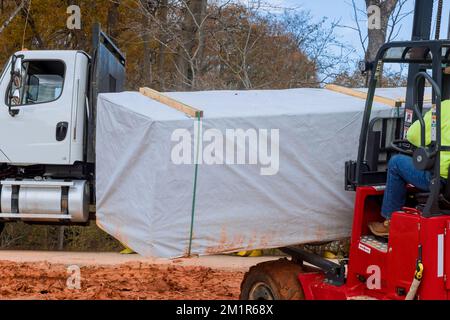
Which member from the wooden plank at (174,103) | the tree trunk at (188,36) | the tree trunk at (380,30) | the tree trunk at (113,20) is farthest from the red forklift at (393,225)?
the tree trunk at (113,20)

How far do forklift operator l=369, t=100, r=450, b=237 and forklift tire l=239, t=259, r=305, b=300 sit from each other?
34.4 inches

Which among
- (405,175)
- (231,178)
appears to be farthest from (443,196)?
(231,178)

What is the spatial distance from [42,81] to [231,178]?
12.6ft

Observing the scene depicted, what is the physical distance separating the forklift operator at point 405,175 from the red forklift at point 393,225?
7 cm

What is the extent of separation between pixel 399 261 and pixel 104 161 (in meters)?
2.82

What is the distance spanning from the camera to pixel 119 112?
19.3 feet

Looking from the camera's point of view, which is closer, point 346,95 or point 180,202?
point 180,202

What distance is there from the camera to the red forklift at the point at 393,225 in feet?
15.1

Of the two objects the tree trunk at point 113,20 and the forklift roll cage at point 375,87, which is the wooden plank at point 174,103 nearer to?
the forklift roll cage at point 375,87

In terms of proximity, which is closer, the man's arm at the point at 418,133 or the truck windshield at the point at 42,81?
the man's arm at the point at 418,133

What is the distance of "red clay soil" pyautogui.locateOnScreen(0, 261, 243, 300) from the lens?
8.16 metres

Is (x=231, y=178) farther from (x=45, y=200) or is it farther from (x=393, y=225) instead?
(x=45, y=200)

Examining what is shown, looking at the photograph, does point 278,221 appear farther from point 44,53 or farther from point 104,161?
point 44,53
